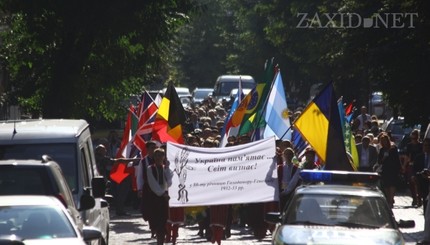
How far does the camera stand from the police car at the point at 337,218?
46.3 feet

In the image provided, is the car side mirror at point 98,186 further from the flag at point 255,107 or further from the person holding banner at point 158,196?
the flag at point 255,107

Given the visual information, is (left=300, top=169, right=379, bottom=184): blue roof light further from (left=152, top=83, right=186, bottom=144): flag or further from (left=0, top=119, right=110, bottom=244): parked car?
(left=152, top=83, right=186, bottom=144): flag

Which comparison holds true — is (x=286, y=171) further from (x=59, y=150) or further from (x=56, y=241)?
(x=56, y=241)

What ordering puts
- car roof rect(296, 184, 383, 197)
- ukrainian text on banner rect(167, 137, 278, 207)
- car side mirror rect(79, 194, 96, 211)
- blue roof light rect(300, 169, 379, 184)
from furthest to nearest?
ukrainian text on banner rect(167, 137, 278, 207)
blue roof light rect(300, 169, 379, 184)
car roof rect(296, 184, 383, 197)
car side mirror rect(79, 194, 96, 211)

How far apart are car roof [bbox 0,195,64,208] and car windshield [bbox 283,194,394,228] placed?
3.33 m

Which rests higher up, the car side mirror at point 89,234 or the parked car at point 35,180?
the parked car at point 35,180

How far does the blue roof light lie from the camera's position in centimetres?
1711

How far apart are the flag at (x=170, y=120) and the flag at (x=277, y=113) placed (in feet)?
5.92

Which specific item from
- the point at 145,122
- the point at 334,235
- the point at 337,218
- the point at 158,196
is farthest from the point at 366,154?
the point at 334,235

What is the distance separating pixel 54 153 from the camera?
1575cm

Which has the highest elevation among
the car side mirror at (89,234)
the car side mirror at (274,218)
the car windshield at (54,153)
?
the car windshield at (54,153)

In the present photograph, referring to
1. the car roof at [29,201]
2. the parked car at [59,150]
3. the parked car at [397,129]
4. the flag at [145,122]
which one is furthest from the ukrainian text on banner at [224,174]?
the parked car at [397,129]

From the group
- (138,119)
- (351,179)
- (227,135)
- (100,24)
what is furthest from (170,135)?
(351,179)

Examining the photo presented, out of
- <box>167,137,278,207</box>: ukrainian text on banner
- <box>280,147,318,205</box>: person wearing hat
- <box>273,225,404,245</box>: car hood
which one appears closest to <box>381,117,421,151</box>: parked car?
<box>280,147,318,205</box>: person wearing hat
